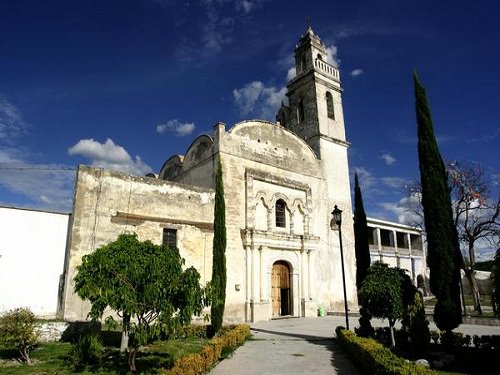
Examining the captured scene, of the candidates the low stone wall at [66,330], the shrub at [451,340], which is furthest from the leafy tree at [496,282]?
the low stone wall at [66,330]

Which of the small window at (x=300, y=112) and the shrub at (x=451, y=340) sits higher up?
the small window at (x=300, y=112)

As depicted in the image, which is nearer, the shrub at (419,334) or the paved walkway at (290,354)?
the paved walkway at (290,354)

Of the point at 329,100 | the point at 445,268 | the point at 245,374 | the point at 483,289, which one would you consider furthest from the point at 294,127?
the point at 483,289

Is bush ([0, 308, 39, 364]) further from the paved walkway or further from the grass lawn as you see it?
the paved walkway

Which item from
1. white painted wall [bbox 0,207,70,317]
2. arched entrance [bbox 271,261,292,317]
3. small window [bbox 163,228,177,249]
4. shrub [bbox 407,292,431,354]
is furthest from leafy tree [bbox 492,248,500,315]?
white painted wall [bbox 0,207,70,317]

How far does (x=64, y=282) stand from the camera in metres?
14.2

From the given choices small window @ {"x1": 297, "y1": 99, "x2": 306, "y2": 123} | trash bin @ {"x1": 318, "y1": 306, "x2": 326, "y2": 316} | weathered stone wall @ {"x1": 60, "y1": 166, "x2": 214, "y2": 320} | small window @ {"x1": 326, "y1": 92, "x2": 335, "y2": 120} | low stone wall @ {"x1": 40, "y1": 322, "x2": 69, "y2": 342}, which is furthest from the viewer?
small window @ {"x1": 297, "y1": 99, "x2": 306, "y2": 123}

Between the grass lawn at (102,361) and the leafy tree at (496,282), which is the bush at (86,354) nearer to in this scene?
the grass lawn at (102,361)

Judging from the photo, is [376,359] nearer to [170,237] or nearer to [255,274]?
[170,237]

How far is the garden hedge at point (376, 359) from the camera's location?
259 inches

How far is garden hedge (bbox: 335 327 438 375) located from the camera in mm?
6573

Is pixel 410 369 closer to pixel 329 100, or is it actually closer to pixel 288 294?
pixel 288 294

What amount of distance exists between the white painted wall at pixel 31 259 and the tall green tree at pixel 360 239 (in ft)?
45.0

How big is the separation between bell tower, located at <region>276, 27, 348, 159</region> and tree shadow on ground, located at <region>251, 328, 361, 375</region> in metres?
13.2
